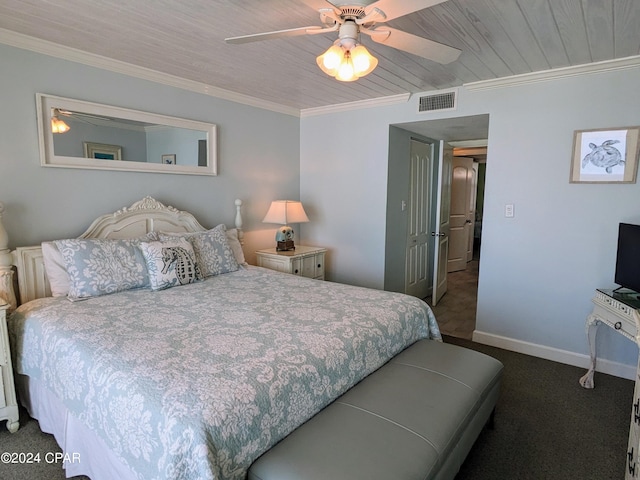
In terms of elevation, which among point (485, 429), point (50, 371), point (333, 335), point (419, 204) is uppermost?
point (419, 204)

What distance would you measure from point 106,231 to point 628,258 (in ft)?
12.0

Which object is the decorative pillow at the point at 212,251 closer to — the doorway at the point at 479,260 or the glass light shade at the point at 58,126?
the glass light shade at the point at 58,126

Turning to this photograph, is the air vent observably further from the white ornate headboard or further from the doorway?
the white ornate headboard

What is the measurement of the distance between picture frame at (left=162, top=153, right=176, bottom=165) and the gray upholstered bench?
243 cm

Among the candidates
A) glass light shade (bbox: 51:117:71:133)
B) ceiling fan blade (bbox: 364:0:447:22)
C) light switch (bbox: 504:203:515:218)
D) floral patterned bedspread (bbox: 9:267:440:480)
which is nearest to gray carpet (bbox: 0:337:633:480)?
floral patterned bedspread (bbox: 9:267:440:480)

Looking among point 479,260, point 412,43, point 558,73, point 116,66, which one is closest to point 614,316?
point 558,73

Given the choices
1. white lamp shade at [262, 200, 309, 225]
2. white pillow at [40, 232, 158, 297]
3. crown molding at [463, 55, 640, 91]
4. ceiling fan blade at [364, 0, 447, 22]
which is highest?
crown molding at [463, 55, 640, 91]

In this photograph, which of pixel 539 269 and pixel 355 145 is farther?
pixel 355 145

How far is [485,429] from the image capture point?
2213 mm

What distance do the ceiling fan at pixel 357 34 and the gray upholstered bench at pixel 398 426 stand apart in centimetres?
155

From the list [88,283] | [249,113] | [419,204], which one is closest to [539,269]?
[419,204]

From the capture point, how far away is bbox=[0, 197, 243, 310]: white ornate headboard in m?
2.29

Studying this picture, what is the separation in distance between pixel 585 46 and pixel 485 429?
246 cm

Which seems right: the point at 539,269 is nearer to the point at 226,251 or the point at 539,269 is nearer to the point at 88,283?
the point at 226,251
